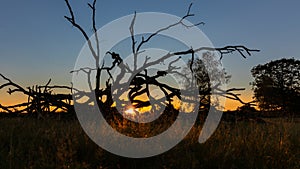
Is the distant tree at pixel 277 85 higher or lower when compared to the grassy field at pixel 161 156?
higher

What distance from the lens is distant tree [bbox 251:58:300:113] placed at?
37875 millimetres

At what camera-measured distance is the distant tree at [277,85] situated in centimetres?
3788

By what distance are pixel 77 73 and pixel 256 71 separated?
3538 cm

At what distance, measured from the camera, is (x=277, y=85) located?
41.1 m

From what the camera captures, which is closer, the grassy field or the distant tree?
the grassy field

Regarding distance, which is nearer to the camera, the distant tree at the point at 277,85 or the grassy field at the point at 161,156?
the grassy field at the point at 161,156

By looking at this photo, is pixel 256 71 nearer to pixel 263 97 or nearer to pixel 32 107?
pixel 263 97

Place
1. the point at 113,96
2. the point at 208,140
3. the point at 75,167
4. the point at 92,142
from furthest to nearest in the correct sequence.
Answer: the point at 113,96 < the point at 208,140 < the point at 92,142 < the point at 75,167

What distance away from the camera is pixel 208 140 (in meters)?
5.64

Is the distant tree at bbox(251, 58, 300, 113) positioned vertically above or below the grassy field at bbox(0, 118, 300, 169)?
above

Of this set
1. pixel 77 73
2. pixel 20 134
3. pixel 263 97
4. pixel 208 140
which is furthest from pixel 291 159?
pixel 263 97

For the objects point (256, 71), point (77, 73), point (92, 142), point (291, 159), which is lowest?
point (291, 159)

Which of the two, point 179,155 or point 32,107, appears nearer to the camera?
point 179,155

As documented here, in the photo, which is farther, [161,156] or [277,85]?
[277,85]
